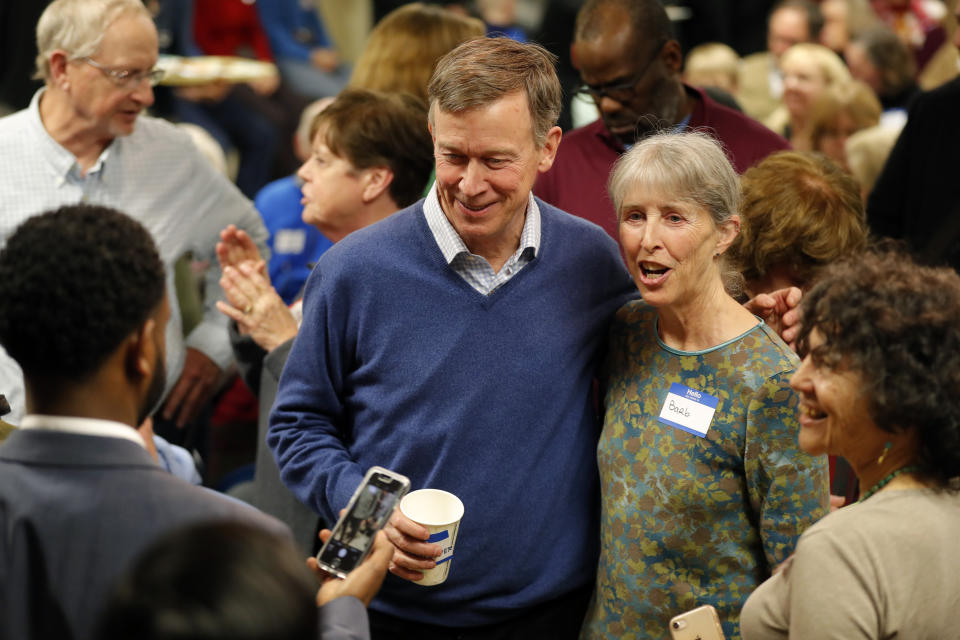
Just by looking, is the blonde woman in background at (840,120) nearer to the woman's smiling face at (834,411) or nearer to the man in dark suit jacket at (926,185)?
the man in dark suit jacket at (926,185)

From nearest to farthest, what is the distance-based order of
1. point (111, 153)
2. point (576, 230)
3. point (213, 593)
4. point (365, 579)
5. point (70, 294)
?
point (213, 593)
point (70, 294)
point (365, 579)
point (576, 230)
point (111, 153)

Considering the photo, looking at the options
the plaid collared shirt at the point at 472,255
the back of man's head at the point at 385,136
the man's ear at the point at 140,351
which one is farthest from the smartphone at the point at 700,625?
the back of man's head at the point at 385,136

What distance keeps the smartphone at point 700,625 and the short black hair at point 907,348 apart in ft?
1.69

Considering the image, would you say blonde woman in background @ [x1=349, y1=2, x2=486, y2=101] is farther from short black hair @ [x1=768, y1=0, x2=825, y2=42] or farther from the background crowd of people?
short black hair @ [x1=768, y1=0, x2=825, y2=42]

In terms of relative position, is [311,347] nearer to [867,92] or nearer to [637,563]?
[637,563]

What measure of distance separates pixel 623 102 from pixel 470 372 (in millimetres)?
1414

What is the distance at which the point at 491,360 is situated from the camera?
7.26ft

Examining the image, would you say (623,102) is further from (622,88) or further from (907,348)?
(907,348)

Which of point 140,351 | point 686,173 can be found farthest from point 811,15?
point 140,351

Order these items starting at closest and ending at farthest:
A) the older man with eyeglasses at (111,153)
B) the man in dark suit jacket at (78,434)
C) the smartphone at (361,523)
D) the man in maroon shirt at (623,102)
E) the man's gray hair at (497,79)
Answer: the man in dark suit jacket at (78,434), the smartphone at (361,523), the man's gray hair at (497,79), the older man with eyeglasses at (111,153), the man in maroon shirt at (623,102)

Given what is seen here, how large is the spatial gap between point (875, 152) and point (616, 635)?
3.05 meters

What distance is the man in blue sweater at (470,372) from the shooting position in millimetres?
2195

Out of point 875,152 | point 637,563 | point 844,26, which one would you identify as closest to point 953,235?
point 875,152

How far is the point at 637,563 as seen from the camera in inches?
85.2
